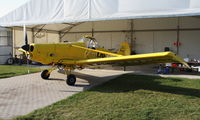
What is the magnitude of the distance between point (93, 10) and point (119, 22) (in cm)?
531

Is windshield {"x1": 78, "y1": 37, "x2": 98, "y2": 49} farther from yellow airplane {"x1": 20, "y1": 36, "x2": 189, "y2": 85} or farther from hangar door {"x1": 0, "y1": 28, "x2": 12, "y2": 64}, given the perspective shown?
hangar door {"x1": 0, "y1": 28, "x2": 12, "y2": 64}

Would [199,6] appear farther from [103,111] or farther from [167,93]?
[103,111]

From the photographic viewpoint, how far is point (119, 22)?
15.4 m

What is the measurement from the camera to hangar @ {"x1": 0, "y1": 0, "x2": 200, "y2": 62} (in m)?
9.28

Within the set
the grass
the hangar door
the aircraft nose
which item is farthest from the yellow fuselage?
the hangar door

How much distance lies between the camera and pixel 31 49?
762 cm

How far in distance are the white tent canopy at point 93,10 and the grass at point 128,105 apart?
3617 millimetres

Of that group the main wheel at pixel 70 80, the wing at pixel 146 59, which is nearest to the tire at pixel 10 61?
the wing at pixel 146 59

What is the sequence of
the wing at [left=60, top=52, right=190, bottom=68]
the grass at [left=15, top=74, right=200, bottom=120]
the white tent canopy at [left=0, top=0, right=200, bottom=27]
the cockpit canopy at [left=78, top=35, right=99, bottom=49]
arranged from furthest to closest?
the cockpit canopy at [left=78, top=35, right=99, bottom=49]
the white tent canopy at [left=0, top=0, right=200, bottom=27]
the wing at [left=60, top=52, right=190, bottom=68]
the grass at [left=15, top=74, right=200, bottom=120]

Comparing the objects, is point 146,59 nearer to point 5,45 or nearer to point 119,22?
point 119,22

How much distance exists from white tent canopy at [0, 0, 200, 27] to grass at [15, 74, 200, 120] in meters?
3.62

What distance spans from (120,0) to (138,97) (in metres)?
5.69

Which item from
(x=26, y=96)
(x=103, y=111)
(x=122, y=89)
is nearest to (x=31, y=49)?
(x=26, y=96)

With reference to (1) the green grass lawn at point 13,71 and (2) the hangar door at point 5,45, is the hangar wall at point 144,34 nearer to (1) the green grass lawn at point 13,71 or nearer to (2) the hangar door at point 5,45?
(2) the hangar door at point 5,45
